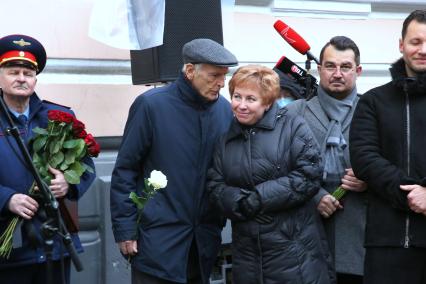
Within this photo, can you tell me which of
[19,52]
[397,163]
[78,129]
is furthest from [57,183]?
[397,163]

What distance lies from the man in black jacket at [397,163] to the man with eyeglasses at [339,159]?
178 mm

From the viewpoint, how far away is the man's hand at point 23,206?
3.15 m

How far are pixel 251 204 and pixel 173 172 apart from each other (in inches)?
18.0

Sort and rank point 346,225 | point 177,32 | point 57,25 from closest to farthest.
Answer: point 346,225, point 177,32, point 57,25

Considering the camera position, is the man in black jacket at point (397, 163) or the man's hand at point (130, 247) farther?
the man's hand at point (130, 247)

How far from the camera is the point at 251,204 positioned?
125 inches

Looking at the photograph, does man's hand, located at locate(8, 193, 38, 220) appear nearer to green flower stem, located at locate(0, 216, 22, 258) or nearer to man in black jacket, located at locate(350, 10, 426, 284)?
green flower stem, located at locate(0, 216, 22, 258)

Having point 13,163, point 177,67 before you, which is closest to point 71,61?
point 177,67

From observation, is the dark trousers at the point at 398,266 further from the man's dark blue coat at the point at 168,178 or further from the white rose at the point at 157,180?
the white rose at the point at 157,180

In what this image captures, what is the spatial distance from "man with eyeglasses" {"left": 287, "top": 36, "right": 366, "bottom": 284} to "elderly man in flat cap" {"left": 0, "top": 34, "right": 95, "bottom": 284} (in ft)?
3.73

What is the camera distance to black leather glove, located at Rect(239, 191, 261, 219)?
317cm

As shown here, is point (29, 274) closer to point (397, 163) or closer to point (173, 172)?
point (173, 172)

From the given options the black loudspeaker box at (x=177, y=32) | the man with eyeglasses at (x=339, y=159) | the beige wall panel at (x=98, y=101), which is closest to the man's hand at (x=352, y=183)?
the man with eyeglasses at (x=339, y=159)

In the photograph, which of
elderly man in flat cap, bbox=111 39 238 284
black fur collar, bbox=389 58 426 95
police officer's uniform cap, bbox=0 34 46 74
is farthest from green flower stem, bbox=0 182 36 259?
black fur collar, bbox=389 58 426 95
